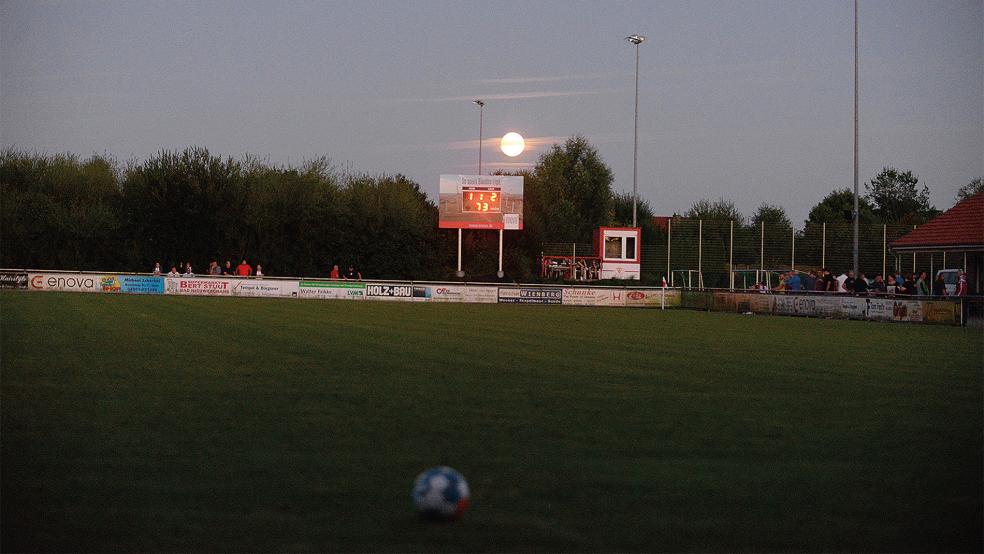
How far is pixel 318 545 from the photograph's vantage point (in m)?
5.33

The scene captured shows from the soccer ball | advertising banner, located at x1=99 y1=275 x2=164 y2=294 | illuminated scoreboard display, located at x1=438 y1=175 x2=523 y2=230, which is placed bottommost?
the soccer ball

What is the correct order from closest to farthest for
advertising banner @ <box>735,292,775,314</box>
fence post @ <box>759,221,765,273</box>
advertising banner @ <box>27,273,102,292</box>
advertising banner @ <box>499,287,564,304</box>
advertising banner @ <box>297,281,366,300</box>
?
advertising banner @ <box>735,292,775,314</box> → advertising banner @ <box>27,273,102,292</box> → advertising banner @ <box>499,287,564,304</box> → advertising banner @ <box>297,281,366,300</box> → fence post @ <box>759,221,765,273</box>

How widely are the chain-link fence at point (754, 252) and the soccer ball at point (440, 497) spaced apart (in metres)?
50.8

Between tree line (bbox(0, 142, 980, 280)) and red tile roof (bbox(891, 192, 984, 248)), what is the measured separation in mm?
23545

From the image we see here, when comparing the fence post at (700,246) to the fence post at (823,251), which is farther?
the fence post at (700,246)

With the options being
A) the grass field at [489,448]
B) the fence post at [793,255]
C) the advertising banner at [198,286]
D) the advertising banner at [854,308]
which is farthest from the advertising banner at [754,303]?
the advertising banner at [198,286]

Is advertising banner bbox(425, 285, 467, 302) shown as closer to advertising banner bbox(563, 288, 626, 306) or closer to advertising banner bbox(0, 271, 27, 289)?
advertising banner bbox(563, 288, 626, 306)

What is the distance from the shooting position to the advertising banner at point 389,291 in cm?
4634

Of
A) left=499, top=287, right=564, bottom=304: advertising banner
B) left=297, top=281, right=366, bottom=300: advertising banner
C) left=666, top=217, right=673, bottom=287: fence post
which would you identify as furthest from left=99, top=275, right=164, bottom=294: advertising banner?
left=666, top=217, right=673, bottom=287: fence post

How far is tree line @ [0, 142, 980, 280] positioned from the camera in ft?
191

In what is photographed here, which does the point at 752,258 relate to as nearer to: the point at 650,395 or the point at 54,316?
the point at 54,316

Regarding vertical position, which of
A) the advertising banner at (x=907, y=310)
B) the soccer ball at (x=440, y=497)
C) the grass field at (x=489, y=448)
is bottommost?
the grass field at (x=489, y=448)

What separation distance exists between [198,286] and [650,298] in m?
20.4

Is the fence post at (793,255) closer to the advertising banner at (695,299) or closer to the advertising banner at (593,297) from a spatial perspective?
the advertising banner at (695,299)
